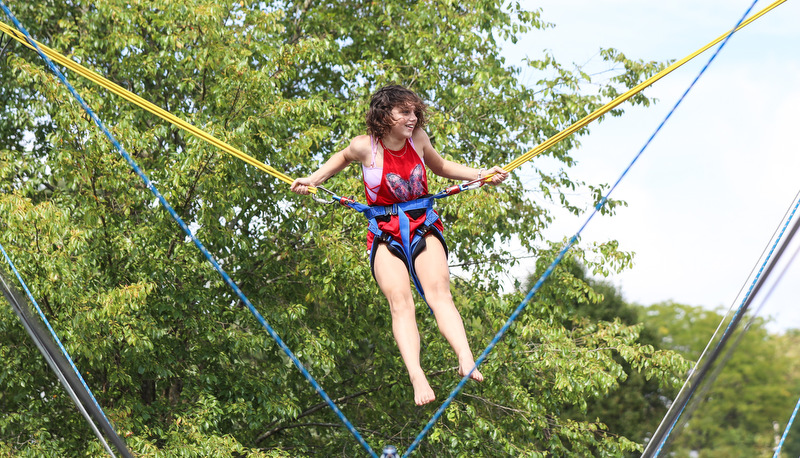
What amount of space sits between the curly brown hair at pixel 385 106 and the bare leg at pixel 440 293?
0.42 m

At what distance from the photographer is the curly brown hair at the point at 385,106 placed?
2.99m

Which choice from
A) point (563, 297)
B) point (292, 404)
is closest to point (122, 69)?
point (292, 404)

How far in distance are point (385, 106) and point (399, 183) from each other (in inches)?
10.9

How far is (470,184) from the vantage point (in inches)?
126

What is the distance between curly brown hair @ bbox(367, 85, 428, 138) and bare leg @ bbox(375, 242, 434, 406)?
1.37 ft

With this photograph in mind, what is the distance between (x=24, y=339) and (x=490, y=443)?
3679 millimetres

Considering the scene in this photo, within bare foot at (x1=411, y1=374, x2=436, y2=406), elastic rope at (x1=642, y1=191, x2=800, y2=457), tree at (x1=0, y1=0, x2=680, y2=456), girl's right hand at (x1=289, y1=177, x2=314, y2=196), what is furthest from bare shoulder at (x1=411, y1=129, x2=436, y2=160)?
tree at (x1=0, y1=0, x2=680, y2=456)

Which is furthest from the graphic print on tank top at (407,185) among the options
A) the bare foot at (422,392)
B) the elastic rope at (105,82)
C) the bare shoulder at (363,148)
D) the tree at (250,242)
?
the tree at (250,242)

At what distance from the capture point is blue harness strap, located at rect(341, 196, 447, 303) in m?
2.99

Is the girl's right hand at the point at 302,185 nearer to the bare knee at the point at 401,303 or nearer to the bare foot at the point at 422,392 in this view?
the bare knee at the point at 401,303

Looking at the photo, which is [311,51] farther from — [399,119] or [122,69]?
[399,119]

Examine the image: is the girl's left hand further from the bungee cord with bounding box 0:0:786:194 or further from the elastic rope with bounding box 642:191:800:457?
the elastic rope with bounding box 642:191:800:457

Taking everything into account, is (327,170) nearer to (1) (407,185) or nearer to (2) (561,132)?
(1) (407,185)

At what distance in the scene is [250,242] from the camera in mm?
7027
